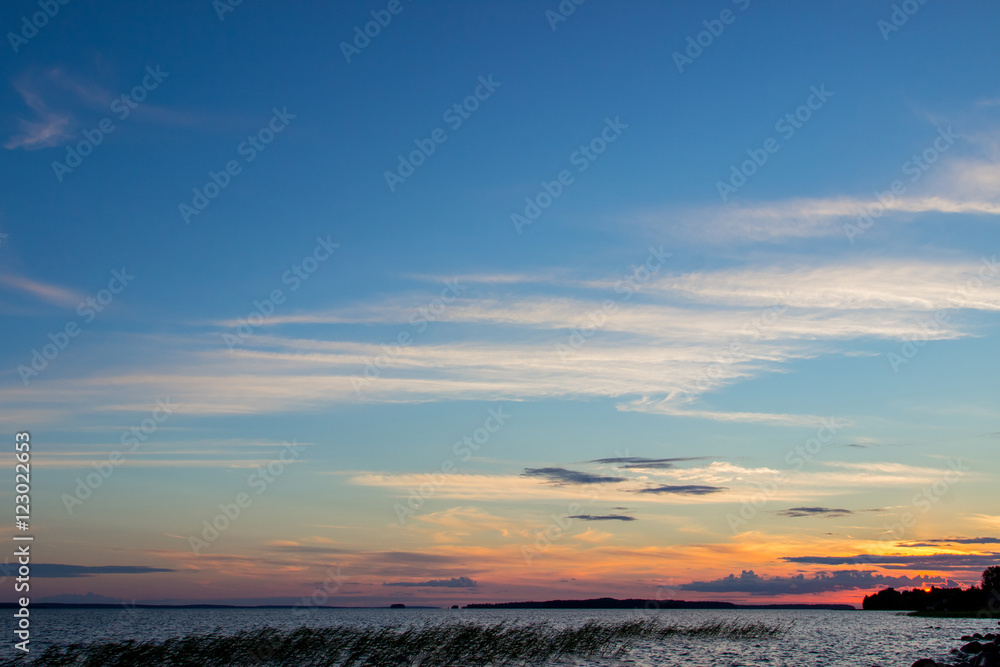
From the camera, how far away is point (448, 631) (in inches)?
1812

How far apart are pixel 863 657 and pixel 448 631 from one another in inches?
1256

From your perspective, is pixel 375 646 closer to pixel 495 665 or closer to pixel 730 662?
pixel 495 665

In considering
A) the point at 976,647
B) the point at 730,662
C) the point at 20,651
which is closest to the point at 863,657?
the point at 976,647

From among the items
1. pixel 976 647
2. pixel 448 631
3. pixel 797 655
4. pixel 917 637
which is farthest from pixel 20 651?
pixel 917 637

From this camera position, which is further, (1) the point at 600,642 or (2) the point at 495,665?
(1) the point at 600,642

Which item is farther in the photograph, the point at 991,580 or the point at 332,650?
the point at 991,580

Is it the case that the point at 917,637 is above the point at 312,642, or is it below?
below

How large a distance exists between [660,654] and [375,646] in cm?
2424

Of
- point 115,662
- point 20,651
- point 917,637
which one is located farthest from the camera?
point 917,637

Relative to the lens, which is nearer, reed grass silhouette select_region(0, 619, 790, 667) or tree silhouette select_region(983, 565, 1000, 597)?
reed grass silhouette select_region(0, 619, 790, 667)

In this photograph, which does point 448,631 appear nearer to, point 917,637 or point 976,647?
point 976,647

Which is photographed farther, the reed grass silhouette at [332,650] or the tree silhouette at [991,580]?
the tree silhouette at [991,580]

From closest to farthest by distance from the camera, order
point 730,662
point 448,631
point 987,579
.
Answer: point 448,631, point 730,662, point 987,579

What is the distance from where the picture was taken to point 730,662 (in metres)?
50.7
